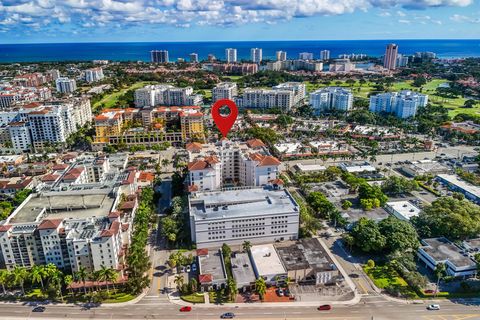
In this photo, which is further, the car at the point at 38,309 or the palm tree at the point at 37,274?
the palm tree at the point at 37,274

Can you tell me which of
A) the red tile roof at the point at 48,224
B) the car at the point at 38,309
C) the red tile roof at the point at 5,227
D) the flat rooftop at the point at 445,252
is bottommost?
the car at the point at 38,309

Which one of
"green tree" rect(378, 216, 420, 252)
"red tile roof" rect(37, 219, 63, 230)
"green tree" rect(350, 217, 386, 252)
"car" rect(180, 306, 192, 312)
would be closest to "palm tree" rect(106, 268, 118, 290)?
"car" rect(180, 306, 192, 312)

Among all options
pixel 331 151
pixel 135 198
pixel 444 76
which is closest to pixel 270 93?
pixel 331 151

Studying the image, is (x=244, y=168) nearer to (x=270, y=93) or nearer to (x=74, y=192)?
(x=74, y=192)

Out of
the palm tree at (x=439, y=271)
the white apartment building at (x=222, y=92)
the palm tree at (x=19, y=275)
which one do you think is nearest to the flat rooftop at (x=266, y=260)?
the palm tree at (x=439, y=271)

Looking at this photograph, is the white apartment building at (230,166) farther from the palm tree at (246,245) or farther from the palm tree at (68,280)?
the palm tree at (68,280)

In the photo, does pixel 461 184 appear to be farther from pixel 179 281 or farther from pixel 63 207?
pixel 63 207

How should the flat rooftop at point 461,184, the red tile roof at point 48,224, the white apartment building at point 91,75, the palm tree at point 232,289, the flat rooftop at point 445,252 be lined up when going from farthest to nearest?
the white apartment building at point 91,75 → the flat rooftop at point 461,184 → the flat rooftop at point 445,252 → the red tile roof at point 48,224 → the palm tree at point 232,289
